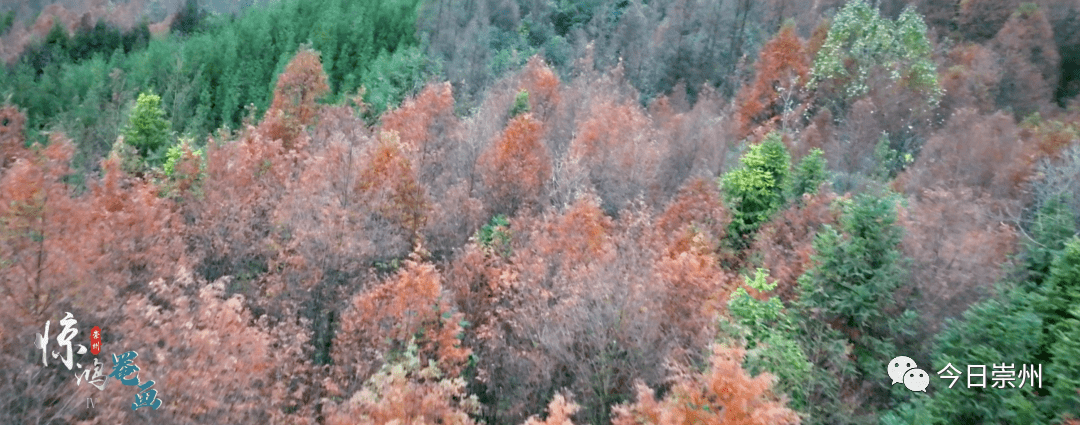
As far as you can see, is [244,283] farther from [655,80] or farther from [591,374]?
[655,80]

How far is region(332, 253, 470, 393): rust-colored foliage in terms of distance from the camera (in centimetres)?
2158

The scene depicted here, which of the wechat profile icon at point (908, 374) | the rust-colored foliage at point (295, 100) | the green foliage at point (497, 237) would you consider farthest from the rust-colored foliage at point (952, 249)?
the rust-colored foliage at point (295, 100)

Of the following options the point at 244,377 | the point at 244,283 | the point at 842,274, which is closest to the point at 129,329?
the point at 244,377

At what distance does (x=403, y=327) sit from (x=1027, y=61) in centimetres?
4215

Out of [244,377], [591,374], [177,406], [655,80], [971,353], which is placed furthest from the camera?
[655,80]

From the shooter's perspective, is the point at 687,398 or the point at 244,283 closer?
the point at 687,398

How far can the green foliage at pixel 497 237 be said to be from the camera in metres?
27.9

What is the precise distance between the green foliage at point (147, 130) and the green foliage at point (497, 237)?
22.3 m

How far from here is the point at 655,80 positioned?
55688 millimetres

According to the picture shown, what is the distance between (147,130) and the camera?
39125 millimetres

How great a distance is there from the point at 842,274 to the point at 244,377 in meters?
16.4

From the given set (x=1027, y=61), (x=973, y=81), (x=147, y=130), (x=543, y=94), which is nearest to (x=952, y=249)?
(x=973, y=81)

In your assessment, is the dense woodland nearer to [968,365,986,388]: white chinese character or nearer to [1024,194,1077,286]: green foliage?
[1024,194,1077,286]: green foliage

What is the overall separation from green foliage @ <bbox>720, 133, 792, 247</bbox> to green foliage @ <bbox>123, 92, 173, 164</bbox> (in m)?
32.9
